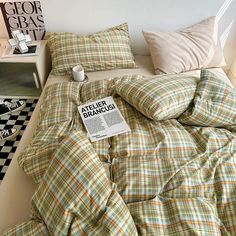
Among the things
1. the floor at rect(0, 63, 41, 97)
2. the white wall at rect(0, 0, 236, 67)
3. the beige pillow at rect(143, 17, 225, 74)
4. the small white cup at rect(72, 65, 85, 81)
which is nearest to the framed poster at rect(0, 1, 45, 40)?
the white wall at rect(0, 0, 236, 67)

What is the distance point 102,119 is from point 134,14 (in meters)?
0.99

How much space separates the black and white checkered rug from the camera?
1.61m

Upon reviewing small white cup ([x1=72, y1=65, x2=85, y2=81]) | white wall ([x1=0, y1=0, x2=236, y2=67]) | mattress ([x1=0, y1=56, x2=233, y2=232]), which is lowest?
mattress ([x1=0, y1=56, x2=233, y2=232])

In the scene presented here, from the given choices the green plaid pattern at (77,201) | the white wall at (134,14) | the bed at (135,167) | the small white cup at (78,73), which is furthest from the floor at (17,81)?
the green plaid pattern at (77,201)

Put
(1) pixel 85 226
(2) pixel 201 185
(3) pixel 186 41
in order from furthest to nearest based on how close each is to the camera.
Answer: (3) pixel 186 41 < (2) pixel 201 185 < (1) pixel 85 226

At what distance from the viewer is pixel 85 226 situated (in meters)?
0.82

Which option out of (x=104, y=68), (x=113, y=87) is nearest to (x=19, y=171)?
(x=113, y=87)

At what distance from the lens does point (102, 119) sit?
130 cm

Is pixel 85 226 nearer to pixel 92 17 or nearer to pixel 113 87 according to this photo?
pixel 113 87

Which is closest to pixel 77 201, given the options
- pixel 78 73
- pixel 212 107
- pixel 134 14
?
pixel 212 107

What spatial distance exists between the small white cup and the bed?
0.19 m

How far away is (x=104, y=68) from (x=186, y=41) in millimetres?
641

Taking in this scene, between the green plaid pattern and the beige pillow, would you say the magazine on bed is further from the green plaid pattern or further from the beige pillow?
the beige pillow

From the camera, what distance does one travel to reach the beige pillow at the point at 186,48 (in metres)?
Answer: 1.75
